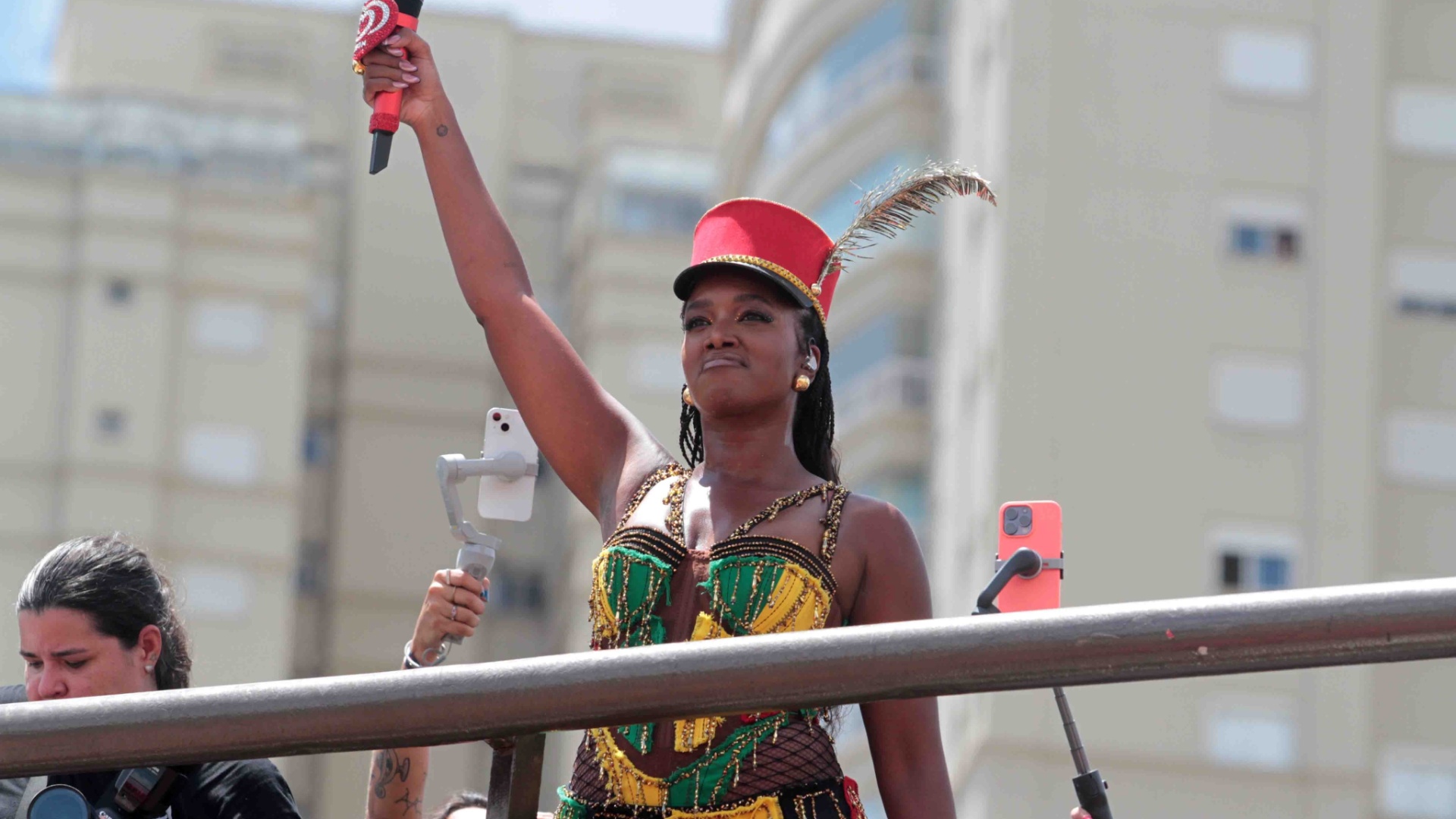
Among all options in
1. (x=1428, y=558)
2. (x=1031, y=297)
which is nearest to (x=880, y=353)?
(x=1031, y=297)

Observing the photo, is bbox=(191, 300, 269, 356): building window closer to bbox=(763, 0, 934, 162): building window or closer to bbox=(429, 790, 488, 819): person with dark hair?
bbox=(763, 0, 934, 162): building window

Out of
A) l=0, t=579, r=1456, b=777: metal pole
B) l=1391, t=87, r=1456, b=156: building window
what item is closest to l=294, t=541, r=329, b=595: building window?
l=1391, t=87, r=1456, b=156: building window

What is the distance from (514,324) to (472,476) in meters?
0.35

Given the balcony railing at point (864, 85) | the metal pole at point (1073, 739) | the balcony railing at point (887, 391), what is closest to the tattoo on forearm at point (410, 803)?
the metal pole at point (1073, 739)

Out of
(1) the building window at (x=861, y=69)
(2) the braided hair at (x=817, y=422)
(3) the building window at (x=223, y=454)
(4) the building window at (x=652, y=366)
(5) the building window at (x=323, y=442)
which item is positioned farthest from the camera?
(5) the building window at (x=323, y=442)

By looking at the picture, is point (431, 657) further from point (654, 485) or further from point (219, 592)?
point (219, 592)

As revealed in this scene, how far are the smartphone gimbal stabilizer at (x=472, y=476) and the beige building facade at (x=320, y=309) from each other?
4120cm

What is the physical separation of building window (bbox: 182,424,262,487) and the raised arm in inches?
1745

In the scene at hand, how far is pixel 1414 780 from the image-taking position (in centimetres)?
3073

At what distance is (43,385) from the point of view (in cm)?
4809

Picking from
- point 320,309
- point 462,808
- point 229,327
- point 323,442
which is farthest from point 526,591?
point 462,808

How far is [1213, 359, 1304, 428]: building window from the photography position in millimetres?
30984

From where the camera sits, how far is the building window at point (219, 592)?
4775 centimetres

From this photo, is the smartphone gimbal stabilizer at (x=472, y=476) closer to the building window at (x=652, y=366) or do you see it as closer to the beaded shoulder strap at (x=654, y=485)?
the beaded shoulder strap at (x=654, y=485)
